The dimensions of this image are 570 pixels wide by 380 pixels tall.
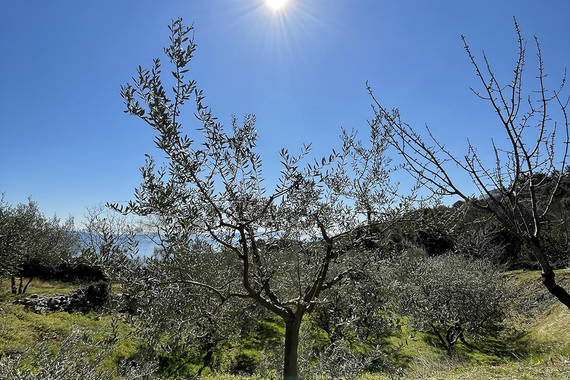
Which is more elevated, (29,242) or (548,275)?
(29,242)

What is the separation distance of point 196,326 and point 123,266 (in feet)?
7.38

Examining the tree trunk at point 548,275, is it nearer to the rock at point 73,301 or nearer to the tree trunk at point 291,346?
the tree trunk at point 291,346

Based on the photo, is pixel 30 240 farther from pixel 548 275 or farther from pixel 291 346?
pixel 548 275

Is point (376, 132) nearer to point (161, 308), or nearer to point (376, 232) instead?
point (376, 232)

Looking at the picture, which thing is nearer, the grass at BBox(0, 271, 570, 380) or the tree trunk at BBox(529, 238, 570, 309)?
the tree trunk at BBox(529, 238, 570, 309)

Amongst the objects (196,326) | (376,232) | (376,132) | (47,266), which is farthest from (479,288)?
(47,266)

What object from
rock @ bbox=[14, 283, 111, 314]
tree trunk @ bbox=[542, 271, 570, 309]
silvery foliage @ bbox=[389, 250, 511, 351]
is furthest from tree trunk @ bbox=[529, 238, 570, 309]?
rock @ bbox=[14, 283, 111, 314]

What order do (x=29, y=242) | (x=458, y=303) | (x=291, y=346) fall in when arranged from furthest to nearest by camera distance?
(x=29, y=242)
(x=458, y=303)
(x=291, y=346)

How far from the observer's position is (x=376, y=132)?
5117mm

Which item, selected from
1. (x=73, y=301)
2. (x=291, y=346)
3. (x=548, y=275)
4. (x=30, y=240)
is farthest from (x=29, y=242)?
(x=548, y=275)

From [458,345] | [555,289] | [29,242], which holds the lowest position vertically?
[458,345]

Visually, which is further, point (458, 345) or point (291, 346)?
point (458, 345)

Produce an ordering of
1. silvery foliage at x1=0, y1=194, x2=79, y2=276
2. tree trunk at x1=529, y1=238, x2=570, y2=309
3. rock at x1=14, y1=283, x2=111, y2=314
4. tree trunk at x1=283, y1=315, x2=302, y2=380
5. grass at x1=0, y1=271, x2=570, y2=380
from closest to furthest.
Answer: tree trunk at x1=529, y1=238, x2=570, y2=309, tree trunk at x1=283, y1=315, x2=302, y2=380, grass at x1=0, y1=271, x2=570, y2=380, silvery foliage at x1=0, y1=194, x2=79, y2=276, rock at x1=14, y1=283, x2=111, y2=314

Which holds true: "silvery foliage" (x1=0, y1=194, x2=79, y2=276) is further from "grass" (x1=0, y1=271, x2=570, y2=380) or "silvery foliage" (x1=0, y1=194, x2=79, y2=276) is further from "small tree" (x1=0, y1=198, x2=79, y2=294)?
"grass" (x1=0, y1=271, x2=570, y2=380)
